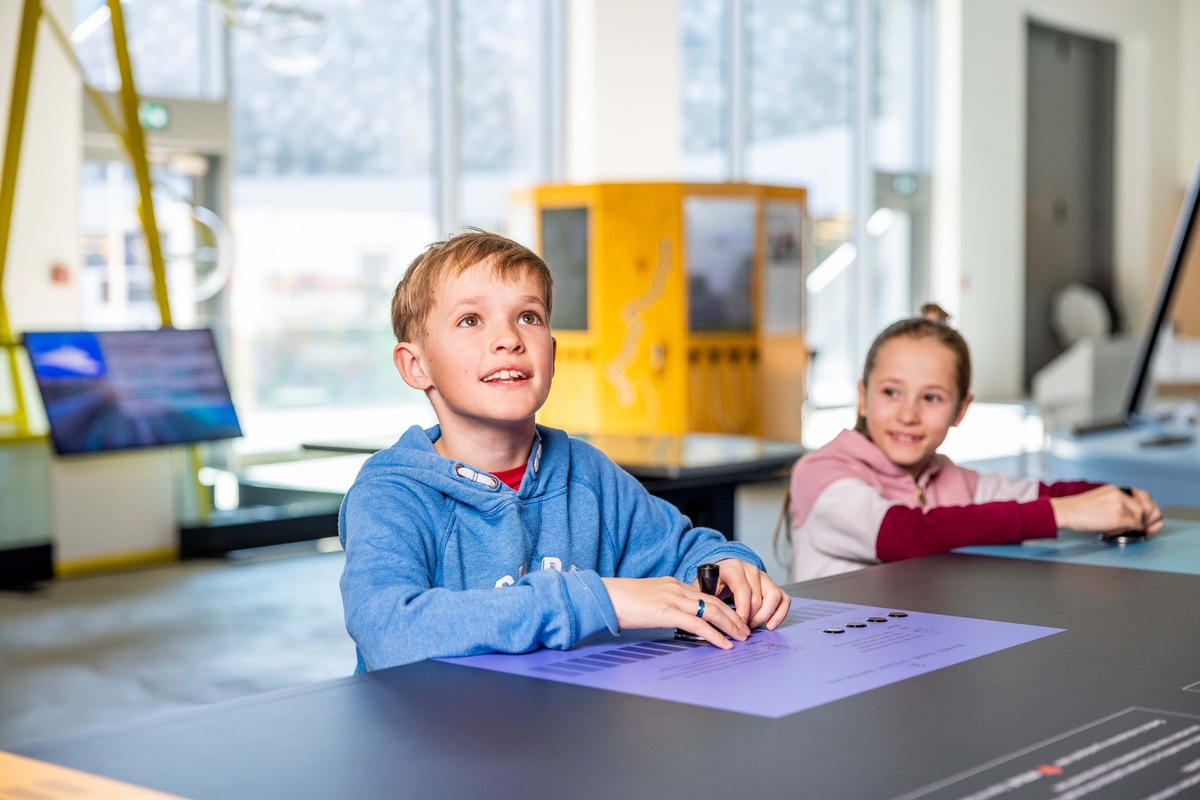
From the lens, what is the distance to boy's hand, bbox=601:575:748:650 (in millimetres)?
1447

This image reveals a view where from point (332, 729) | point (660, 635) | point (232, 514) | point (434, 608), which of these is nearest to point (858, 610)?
point (660, 635)

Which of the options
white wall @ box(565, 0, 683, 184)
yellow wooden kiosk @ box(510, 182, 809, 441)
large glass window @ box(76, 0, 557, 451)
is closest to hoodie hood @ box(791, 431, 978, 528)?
large glass window @ box(76, 0, 557, 451)

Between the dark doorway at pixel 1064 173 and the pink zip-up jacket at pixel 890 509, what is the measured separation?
14817mm

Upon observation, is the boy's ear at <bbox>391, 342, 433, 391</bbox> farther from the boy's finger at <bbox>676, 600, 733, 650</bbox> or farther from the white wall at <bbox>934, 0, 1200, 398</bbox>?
the white wall at <bbox>934, 0, 1200, 398</bbox>

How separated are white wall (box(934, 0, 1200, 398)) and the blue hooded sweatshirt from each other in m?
14.2

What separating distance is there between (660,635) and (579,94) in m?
9.99

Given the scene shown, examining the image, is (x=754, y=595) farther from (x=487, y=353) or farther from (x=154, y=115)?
(x=154, y=115)

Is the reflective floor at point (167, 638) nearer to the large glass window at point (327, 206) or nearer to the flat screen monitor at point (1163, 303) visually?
the flat screen monitor at point (1163, 303)

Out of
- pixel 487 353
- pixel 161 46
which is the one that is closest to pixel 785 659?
pixel 487 353

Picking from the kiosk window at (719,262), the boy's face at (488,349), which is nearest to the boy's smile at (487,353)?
the boy's face at (488,349)

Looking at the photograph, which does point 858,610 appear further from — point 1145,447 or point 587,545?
point 1145,447

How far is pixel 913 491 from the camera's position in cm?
255

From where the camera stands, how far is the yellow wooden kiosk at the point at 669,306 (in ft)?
28.6

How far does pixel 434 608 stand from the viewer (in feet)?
4.69
